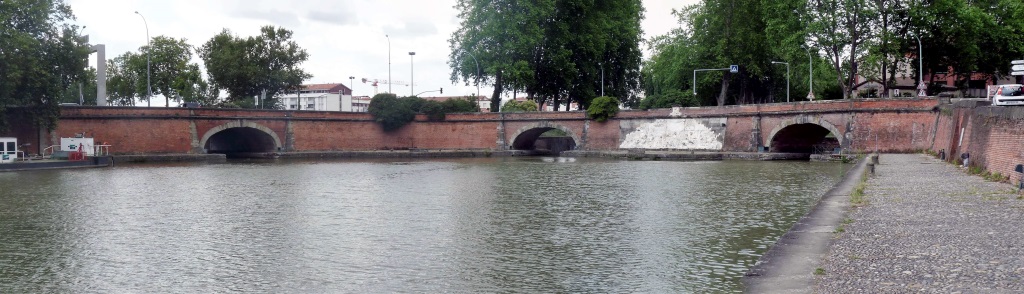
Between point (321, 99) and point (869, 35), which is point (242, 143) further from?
point (321, 99)

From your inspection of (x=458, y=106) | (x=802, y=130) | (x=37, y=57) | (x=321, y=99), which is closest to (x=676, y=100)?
(x=802, y=130)

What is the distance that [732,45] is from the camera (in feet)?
203

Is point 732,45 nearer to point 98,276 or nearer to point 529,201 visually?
point 529,201

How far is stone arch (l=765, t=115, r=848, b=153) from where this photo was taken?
155 feet

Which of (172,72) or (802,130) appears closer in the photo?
(802,130)

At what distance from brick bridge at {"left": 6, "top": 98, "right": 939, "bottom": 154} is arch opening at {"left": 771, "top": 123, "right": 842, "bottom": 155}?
71 mm

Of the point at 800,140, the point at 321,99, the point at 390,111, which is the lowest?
the point at 800,140

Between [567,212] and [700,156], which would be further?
[700,156]

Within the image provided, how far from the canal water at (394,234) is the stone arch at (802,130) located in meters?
16.0

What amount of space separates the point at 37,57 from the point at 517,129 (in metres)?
32.1

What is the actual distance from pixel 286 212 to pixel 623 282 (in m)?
12.3

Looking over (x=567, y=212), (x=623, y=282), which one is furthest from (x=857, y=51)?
(x=623, y=282)

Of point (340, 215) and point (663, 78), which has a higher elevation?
point (663, 78)

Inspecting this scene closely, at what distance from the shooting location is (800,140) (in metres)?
55.6
